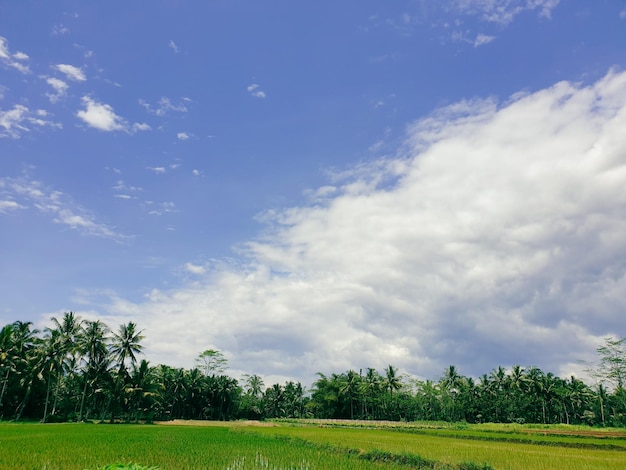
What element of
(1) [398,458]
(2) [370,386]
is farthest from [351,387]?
(1) [398,458]

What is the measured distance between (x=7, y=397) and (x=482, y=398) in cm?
5364

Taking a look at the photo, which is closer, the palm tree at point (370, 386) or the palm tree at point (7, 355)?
the palm tree at point (7, 355)

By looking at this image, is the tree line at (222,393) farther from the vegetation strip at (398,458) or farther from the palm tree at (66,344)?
the vegetation strip at (398,458)

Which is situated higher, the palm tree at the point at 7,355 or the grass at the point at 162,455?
the palm tree at the point at 7,355

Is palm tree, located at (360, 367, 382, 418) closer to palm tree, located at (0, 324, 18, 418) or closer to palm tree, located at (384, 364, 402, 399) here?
palm tree, located at (384, 364, 402, 399)

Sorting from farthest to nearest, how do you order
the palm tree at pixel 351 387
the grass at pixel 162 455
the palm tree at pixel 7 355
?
the palm tree at pixel 351 387, the palm tree at pixel 7 355, the grass at pixel 162 455

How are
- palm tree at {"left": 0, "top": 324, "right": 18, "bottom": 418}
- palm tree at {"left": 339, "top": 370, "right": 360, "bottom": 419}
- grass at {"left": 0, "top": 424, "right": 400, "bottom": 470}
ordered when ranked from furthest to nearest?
palm tree at {"left": 339, "top": 370, "right": 360, "bottom": 419}, palm tree at {"left": 0, "top": 324, "right": 18, "bottom": 418}, grass at {"left": 0, "top": 424, "right": 400, "bottom": 470}

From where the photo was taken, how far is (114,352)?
1665 inches

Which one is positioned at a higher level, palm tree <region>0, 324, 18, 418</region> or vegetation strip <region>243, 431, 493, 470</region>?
palm tree <region>0, 324, 18, 418</region>

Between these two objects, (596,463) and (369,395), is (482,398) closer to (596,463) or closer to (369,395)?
(369,395)

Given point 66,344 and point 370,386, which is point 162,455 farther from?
point 370,386

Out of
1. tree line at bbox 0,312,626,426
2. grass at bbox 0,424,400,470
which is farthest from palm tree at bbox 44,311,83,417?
grass at bbox 0,424,400,470

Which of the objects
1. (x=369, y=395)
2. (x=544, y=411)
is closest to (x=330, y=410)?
(x=369, y=395)

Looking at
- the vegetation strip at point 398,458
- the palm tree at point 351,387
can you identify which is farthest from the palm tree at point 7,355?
the palm tree at point 351,387
